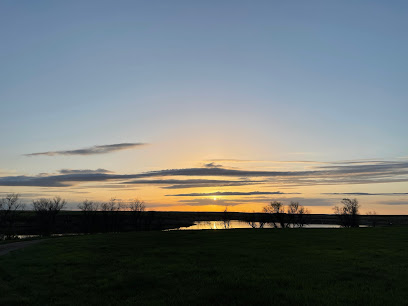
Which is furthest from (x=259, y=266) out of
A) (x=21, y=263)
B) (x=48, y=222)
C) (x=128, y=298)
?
(x=48, y=222)

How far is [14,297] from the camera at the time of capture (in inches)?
586

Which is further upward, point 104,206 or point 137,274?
point 104,206

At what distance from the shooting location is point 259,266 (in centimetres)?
2078

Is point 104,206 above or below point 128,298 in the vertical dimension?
above

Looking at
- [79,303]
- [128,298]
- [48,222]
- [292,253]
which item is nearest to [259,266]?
[292,253]

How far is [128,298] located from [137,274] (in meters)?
4.63

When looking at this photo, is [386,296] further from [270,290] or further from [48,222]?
[48,222]

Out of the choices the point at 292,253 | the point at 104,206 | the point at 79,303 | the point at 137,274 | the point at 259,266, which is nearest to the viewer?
the point at 79,303

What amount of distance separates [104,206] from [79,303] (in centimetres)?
11888

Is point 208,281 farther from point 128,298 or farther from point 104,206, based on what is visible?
point 104,206

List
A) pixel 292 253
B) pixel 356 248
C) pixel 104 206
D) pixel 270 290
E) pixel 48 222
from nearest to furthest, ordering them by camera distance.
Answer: pixel 270 290
pixel 292 253
pixel 356 248
pixel 48 222
pixel 104 206

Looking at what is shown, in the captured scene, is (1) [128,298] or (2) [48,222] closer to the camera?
(1) [128,298]

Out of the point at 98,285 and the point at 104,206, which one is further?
the point at 104,206

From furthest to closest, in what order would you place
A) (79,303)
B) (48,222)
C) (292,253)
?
(48,222) < (292,253) < (79,303)
